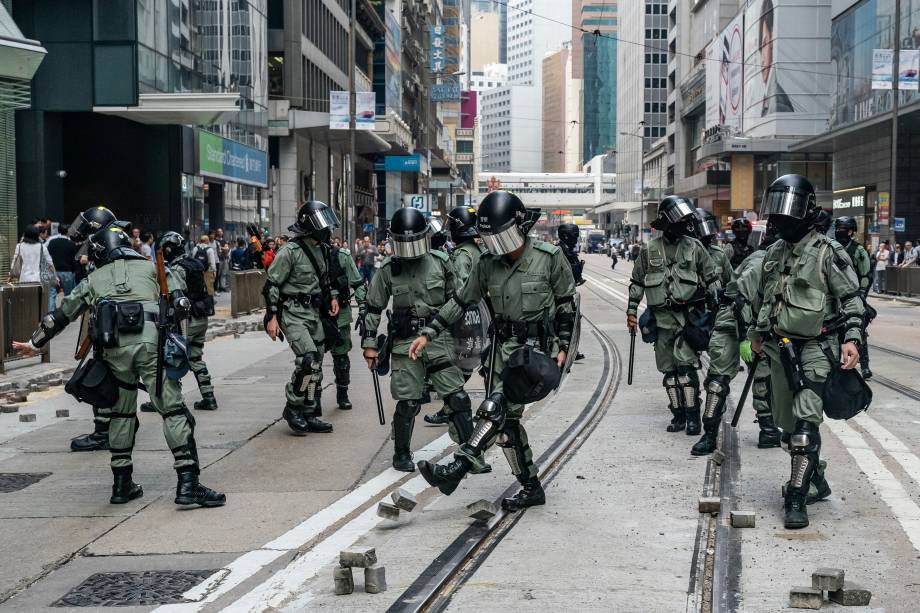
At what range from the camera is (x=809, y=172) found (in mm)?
62375

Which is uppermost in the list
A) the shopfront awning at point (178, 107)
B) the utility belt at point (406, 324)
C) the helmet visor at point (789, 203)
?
the shopfront awning at point (178, 107)

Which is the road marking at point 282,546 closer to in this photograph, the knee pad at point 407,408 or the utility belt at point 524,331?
the knee pad at point 407,408

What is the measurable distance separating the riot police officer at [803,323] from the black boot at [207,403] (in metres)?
6.12

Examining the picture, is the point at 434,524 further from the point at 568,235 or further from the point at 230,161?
the point at 230,161

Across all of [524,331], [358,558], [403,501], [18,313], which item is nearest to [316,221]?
[524,331]

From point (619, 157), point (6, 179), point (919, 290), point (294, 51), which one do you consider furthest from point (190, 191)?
point (619, 157)

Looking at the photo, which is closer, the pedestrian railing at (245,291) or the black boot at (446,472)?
the black boot at (446,472)

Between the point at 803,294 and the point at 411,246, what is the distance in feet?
9.13

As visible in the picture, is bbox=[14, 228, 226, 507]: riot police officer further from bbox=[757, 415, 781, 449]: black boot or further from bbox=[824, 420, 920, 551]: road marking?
bbox=[757, 415, 781, 449]: black boot

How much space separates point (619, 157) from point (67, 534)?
529ft

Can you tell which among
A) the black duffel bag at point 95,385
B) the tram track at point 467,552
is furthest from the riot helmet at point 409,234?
the black duffel bag at point 95,385

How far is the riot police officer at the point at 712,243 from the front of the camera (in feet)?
31.8

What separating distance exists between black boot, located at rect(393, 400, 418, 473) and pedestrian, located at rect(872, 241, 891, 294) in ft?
94.4

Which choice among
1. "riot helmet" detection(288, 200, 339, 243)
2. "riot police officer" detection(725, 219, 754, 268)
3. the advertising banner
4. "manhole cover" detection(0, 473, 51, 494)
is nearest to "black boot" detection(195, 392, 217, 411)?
"riot helmet" detection(288, 200, 339, 243)
